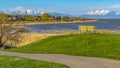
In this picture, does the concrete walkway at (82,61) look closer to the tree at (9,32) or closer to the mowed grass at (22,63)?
the mowed grass at (22,63)

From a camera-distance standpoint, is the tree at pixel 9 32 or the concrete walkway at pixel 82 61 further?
the tree at pixel 9 32

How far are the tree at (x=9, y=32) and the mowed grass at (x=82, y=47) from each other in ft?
50.0

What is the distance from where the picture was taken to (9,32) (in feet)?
147

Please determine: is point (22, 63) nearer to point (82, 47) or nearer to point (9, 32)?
point (82, 47)

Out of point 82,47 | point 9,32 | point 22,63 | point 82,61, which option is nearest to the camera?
point 82,61

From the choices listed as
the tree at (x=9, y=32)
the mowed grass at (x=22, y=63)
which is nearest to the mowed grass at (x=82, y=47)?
the mowed grass at (x=22, y=63)

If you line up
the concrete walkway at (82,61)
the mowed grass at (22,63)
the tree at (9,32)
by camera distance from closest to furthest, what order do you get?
the concrete walkway at (82,61), the mowed grass at (22,63), the tree at (9,32)

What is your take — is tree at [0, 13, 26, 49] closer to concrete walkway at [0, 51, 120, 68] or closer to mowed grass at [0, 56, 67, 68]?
concrete walkway at [0, 51, 120, 68]

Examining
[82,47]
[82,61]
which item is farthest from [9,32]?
[82,61]

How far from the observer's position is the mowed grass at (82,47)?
2195 centimetres

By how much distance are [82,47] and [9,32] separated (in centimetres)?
2127

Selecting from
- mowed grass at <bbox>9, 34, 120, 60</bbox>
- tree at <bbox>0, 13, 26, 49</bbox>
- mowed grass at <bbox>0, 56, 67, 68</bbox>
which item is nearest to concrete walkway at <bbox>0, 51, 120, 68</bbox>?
mowed grass at <bbox>0, 56, 67, 68</bbox>

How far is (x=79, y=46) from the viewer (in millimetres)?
25203

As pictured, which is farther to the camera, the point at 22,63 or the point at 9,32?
the point at 9,32
